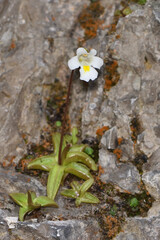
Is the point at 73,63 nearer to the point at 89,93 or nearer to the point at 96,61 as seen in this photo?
the point at 96,61

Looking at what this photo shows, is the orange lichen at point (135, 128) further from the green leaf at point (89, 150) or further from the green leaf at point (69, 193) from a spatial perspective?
the green leaf at point (69, 193)

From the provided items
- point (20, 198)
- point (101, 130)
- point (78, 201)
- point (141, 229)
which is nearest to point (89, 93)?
point (101, 130)

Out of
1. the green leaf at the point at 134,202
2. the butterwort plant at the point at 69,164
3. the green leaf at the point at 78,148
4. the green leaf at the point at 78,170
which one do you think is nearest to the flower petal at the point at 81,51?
the butterwort plant at the point at 69,164

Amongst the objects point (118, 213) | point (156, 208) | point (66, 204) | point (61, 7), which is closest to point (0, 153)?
point (66, 204)

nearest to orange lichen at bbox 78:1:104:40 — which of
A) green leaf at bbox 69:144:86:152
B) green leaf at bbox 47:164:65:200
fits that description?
green leaf at bbox 69:144:86:152

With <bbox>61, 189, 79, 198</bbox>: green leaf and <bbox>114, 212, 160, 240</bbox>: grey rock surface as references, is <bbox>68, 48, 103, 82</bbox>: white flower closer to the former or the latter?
<bbox>61, 189, 79, 198</bbox>: green leaf

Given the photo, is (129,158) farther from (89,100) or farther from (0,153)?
(0,153)
